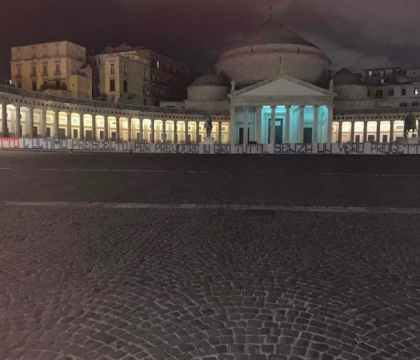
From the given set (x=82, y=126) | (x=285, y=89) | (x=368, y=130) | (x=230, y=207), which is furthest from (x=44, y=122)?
(x=230, y=207)

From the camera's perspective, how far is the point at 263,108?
6706 centimetres

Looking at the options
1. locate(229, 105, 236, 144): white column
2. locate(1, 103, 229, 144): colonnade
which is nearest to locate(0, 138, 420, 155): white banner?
locate(1, 103, 229, 144): colonnade

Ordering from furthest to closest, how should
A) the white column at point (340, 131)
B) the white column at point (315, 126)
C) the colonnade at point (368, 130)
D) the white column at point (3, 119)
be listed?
the white column at point (340, 131), the colonnade at point (368, 130), the white column at point (315, 126), the white column at point (3, 119)

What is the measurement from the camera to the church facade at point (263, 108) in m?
61.6

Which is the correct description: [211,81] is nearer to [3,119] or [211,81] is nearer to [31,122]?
[31,122]

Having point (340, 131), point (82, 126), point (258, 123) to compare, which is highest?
point (258, 123)

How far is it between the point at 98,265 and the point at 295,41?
249 feet

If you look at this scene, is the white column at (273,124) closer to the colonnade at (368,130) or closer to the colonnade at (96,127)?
the colonnade at (96,127)

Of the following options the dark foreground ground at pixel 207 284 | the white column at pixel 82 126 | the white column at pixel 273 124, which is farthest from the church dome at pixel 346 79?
the dark foreground ground at pixel 207 284

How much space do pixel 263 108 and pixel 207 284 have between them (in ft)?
212

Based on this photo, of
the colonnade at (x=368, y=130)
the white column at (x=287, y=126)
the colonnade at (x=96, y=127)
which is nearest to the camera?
the colonnade at (x=96, y=127)

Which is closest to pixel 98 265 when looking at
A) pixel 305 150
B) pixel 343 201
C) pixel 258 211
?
pixel 258 211

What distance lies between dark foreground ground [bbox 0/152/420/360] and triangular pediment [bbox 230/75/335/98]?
2211 inches

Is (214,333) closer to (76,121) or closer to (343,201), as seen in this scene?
(343,201)
